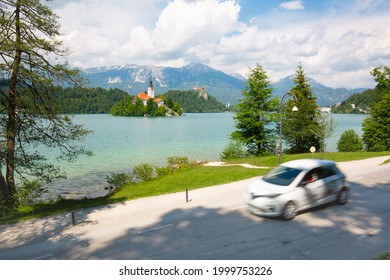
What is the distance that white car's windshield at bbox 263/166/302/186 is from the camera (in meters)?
10.5

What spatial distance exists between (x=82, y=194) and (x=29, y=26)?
1372cm

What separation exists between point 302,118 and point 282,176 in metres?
29.2

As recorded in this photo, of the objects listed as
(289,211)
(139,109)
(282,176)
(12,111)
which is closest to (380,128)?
(282,176)

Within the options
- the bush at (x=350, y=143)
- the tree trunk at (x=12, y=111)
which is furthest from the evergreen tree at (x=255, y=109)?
the tree trunk at (x=12, y=111)

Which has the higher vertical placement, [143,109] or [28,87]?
[143,109]

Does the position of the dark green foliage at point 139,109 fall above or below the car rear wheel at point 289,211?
above

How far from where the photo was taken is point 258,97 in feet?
111

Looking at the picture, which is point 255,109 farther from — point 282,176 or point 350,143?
point 282,176

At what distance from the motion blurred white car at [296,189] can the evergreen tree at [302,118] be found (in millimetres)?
27311

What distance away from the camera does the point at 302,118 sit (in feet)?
123

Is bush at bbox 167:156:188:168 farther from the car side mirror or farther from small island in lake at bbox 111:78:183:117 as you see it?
small island in lake at bbox 111:78:183:117

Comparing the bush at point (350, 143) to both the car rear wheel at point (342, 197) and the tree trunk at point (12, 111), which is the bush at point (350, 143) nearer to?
the car rear wheel at point (342, 197)

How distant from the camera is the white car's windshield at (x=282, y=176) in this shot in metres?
10.5

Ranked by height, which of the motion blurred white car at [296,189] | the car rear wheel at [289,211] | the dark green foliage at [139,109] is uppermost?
the dark green foliage at [139,109]
